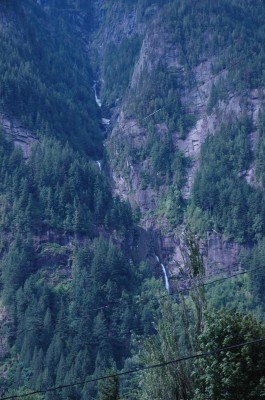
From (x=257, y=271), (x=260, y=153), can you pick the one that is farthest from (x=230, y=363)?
(x=260, y=153)

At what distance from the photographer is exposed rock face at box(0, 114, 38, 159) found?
9901 centimetres

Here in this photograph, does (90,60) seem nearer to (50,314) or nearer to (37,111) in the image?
(37,111)

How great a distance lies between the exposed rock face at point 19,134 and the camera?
325ft

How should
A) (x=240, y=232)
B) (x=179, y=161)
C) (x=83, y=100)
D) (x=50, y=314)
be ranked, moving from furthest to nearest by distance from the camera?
(x=83, y=100) < (x=179, y=161) < (x=240, y=232) < (x=50, y=314)

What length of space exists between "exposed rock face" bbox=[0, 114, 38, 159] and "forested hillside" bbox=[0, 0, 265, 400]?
33 cm

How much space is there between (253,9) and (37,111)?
5674 cm

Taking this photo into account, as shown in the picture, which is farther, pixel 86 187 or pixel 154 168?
pixel 154 168

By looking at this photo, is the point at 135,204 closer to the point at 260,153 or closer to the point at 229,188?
the point at 229,188

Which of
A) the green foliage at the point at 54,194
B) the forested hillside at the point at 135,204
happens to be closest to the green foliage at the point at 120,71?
the forested hillside at the point at 135,204

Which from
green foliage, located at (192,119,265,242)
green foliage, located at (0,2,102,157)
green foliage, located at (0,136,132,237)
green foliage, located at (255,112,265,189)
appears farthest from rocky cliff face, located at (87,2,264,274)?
green foliage, located at (0,136,132,237)

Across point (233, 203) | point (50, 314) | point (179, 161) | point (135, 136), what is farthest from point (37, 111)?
point (50, 314)

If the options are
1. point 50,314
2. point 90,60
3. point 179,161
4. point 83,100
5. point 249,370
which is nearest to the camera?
point 249,370

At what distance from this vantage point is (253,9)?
137 m

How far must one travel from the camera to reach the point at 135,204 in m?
105
